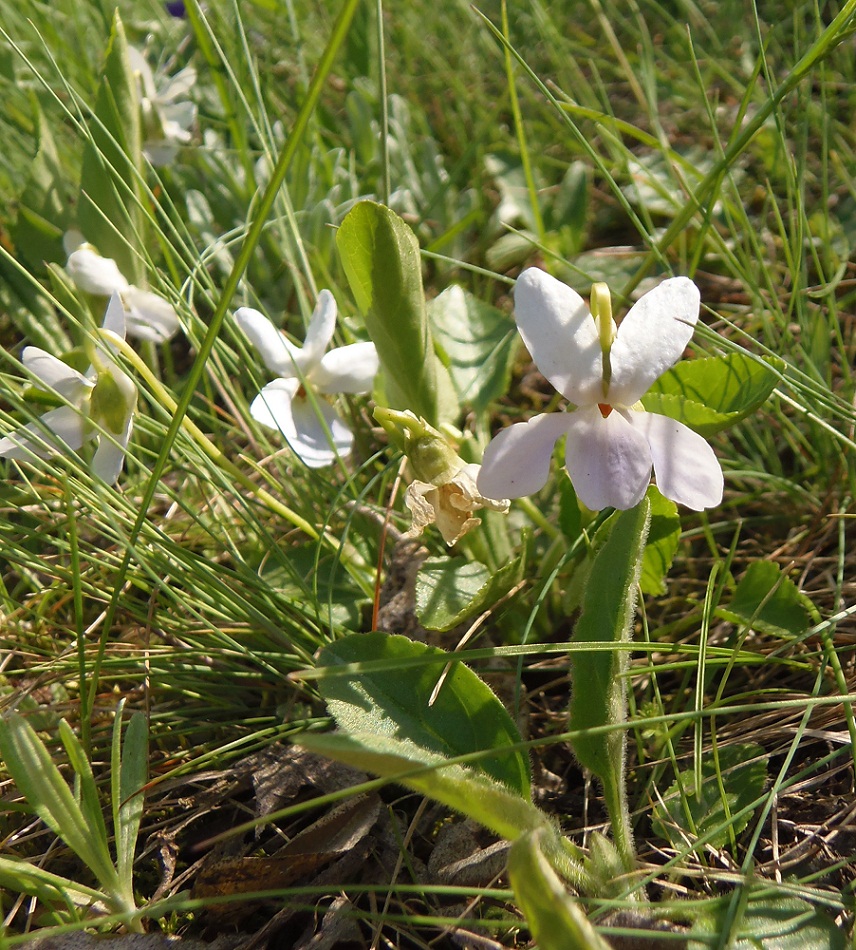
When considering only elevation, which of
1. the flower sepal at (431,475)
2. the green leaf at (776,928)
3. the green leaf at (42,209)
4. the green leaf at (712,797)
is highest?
the green leaf at (42,209)

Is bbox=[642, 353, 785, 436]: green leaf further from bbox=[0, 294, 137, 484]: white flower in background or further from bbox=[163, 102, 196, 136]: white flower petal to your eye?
bbox=[163, 102, 196, 136]: white flower petal

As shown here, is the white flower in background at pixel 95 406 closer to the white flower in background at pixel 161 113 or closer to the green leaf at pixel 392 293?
the green leaf at pixel 392 293

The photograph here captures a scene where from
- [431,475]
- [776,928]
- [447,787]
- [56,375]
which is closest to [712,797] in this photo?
[776,928]

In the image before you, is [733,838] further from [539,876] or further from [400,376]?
[400,376]

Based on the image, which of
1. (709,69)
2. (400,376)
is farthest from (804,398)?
(709,69)

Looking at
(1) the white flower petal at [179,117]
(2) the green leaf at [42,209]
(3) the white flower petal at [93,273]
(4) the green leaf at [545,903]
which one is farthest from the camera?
(1) the white flower petal at [179,117]

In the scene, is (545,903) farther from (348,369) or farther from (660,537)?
(348,369)

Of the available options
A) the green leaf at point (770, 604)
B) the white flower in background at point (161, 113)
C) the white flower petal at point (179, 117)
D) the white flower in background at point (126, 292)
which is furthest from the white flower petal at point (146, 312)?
the green leaf at point (770, 604)
